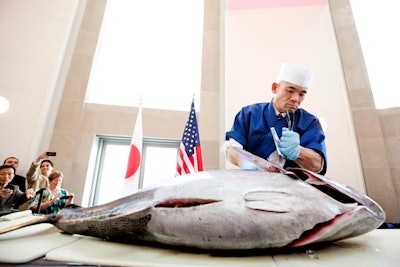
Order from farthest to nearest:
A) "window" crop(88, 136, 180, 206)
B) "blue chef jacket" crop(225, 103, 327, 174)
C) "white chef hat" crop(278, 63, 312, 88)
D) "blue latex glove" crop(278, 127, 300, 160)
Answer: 1. "window" crop(88, 136, 180, 206)
2. "white chef hat" crop(278, 63, 312, 88)
3. "blue chef jacket" crop(225, 103, 327, 174)
4. "blue latex glove" crop(278, 127, 300, 160)

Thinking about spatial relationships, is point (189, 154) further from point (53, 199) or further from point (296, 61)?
point (296, 61)

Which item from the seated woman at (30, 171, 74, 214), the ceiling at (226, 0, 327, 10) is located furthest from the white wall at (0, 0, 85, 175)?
the ceiling at (226, 0, 327, 10)

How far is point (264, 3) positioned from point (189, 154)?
378 cm

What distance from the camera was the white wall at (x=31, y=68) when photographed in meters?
3.71

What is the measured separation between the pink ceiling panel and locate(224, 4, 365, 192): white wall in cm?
10

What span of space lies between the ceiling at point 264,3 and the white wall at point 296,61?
0.10 meters

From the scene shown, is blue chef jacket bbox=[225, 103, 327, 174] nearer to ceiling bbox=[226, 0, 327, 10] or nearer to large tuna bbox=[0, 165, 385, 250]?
large tuna bbox=[0, 165, 385, 250]

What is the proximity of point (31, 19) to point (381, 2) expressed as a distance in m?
7.49

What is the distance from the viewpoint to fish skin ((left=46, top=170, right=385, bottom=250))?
2.11 ft

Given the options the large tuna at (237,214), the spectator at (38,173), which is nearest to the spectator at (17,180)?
the spectator at (38,173)

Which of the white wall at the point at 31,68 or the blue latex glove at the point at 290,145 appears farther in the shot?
the white wall at the point at 31,68

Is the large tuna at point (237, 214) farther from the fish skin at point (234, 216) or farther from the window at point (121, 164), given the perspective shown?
the window at point (121, 164)

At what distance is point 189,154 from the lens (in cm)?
327

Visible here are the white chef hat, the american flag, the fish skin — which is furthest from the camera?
the american flag
